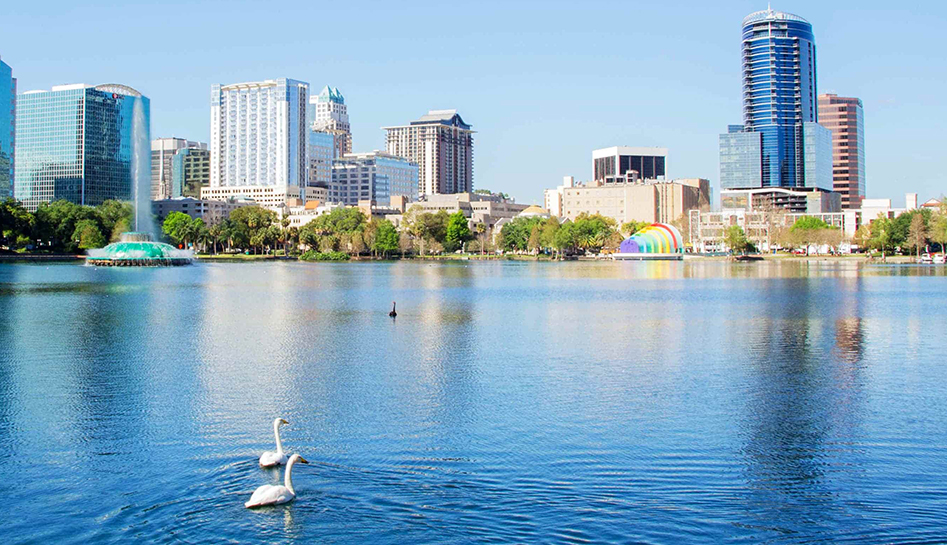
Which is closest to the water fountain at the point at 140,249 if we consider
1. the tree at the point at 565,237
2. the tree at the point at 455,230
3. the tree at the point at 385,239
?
the tree at the point at 385,239

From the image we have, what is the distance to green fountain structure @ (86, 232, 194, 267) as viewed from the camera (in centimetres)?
11881

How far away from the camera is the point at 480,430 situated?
60.4ft

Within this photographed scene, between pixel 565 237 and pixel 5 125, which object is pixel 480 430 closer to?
pixel 565 237

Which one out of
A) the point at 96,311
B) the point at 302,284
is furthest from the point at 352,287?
the point at 96,311

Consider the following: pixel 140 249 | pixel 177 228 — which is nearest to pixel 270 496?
pixel 140 249

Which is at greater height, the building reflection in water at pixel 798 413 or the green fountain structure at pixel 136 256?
the green fountain structure at pixel 136 256

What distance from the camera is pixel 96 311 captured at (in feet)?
147

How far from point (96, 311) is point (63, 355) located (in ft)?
55.5

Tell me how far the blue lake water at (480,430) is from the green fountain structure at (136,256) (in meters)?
84.6

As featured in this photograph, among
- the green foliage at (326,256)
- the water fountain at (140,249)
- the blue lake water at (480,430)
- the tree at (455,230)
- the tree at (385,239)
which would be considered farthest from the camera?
the tree at (455,230)

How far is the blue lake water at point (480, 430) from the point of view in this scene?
43.4 feet

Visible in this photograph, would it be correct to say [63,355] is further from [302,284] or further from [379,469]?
[302,284]

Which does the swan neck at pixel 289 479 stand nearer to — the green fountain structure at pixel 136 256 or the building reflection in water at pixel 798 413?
the building reflection in water at pixel 798 413

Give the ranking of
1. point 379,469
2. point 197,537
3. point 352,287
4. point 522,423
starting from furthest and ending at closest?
1. point 352,287
2. point 522,423
3. point 379,469
4. point 197,537
